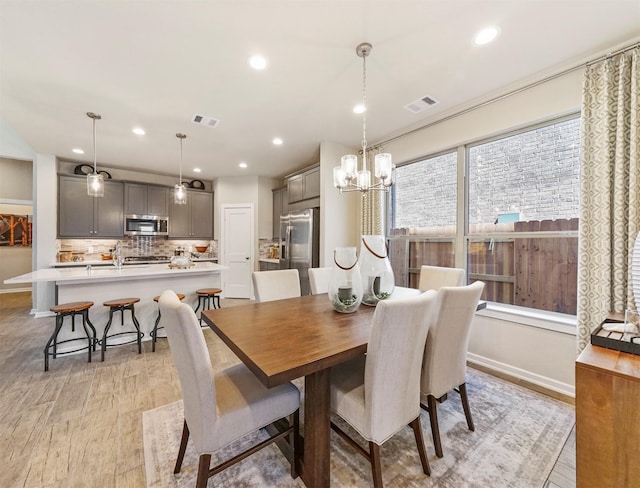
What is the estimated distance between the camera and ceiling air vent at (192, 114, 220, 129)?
10.4ft

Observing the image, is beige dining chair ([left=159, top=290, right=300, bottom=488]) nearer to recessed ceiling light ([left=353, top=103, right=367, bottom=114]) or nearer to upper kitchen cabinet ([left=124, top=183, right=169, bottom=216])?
recessed ceiling light ([left=353, top=103, right=367, bottom=114])

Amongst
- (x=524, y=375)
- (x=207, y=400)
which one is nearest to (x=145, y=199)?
(x=207, y=400)

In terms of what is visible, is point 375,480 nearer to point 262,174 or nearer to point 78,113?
point 78,113

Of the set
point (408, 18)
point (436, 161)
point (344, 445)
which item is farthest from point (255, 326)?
point (436, 161)

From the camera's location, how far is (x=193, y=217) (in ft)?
19.6

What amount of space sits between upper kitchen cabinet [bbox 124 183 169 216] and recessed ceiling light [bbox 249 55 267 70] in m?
4.43

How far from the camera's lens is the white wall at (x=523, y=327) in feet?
7.36

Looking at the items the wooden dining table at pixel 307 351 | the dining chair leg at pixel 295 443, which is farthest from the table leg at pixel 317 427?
the dining chair leg at pixel 295 443

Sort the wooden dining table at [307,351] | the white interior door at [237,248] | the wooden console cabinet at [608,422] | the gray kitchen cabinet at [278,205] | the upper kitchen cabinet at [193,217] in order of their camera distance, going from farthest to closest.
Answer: the white interior door at [237,248] < the upper kitchen cabinet at [193,217] < the gray kitchen cabinet at [278,205] < the wooden dining table at [307,351] < the wooden console cabinet at [608,422]

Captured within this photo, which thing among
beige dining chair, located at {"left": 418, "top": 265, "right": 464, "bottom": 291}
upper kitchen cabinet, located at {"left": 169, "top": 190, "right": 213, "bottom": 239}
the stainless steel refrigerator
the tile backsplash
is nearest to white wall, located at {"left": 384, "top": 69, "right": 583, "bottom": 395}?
beige dining chair, located at {"left": 418, "top": 265, "right": 464, "bottom": 291}

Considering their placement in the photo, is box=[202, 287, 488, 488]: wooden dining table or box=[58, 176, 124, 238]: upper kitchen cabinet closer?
box=[202, 287, 488, 488]: wooden dining table

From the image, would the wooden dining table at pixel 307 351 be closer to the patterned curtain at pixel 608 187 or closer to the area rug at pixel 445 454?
the area rug at pixel 445 454

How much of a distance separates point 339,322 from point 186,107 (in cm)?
287

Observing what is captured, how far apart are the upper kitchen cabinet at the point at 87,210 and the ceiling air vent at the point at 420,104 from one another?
5446mm
